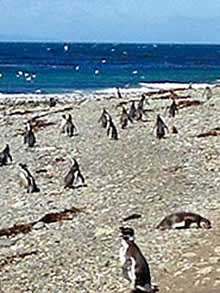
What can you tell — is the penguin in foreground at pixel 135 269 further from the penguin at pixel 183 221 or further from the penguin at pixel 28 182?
the penguin at pixel 28 182

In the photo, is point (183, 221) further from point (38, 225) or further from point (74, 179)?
point (74, 179)

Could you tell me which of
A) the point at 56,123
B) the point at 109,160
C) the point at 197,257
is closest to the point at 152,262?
the point at 197,257

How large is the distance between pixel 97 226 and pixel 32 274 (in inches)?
109

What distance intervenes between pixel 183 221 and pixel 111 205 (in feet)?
9.55

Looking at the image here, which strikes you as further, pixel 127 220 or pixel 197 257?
pixel 127 220

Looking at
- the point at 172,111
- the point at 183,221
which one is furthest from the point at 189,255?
the point at 172,111

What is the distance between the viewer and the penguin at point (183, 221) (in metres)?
15.0

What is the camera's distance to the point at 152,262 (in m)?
13.4

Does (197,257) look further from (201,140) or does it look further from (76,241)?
(201,140)

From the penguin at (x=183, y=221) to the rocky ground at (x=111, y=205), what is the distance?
6.7 inches

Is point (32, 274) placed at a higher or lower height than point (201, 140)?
lower

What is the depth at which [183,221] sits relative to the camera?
49.6 ft

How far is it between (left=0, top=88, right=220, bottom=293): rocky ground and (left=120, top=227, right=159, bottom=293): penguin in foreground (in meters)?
0.38

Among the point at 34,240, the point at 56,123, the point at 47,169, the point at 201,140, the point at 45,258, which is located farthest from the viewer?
the point at 56,123
